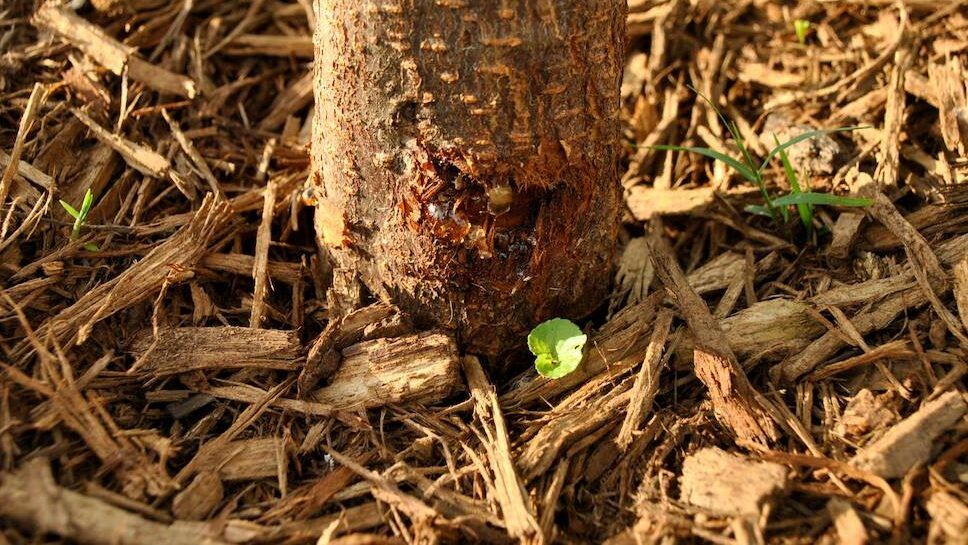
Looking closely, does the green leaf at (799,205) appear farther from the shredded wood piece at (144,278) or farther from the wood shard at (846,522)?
the shredded wood piece at (144,278)

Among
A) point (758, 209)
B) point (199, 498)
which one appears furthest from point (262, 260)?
point (758, 209)

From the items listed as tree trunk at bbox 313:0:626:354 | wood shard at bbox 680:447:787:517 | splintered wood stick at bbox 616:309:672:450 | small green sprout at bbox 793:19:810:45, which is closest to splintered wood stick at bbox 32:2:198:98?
tree trunk at bbox 313:0:626:354

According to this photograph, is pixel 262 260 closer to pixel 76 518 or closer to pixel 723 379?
pixel 76 518

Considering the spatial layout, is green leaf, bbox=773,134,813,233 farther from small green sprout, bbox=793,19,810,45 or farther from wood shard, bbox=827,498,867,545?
wood shard, bbox=827,498,867,545

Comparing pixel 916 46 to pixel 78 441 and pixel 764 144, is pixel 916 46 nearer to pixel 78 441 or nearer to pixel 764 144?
pixel 764 144

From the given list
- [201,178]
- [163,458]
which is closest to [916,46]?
[201,178]

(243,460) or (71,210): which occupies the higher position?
(71,210)
